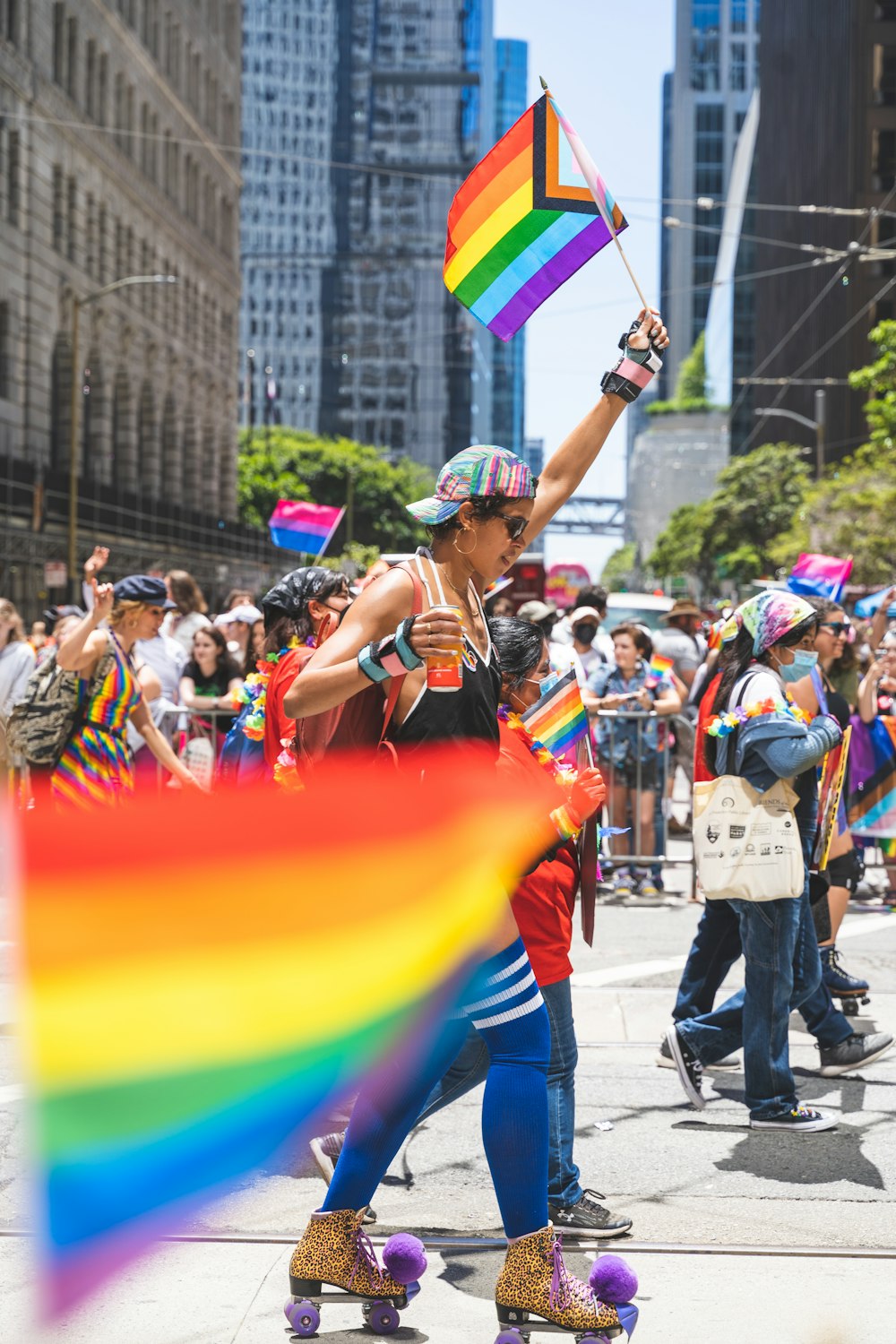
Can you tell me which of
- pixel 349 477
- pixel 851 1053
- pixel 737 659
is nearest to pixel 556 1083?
pixel 737 659

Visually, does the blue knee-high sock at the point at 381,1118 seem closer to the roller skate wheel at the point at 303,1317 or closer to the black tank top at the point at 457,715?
the roller skate wheel at the point at 303,1317

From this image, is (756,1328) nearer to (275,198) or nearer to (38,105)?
(38,105)

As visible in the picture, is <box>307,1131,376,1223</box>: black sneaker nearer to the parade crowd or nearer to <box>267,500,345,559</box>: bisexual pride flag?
the parade crowd

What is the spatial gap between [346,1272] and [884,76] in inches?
2570

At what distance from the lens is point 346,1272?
3875mm

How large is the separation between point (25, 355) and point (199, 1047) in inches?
1632

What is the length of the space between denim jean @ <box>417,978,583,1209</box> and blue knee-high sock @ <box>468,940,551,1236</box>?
3.12 feet

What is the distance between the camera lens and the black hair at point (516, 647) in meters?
4.86

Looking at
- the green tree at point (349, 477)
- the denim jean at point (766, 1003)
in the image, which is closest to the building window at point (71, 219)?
the green tree at point (349, 477)

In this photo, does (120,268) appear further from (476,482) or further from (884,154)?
(476,482)

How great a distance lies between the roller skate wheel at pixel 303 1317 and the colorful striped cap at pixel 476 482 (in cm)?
186

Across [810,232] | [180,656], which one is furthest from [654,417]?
[180,656]

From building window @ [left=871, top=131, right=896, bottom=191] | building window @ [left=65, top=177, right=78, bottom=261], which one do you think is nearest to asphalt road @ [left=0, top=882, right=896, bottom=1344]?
building window @ [left=65, top=177, right=78, bottom=261]

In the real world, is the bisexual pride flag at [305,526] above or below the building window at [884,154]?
below
